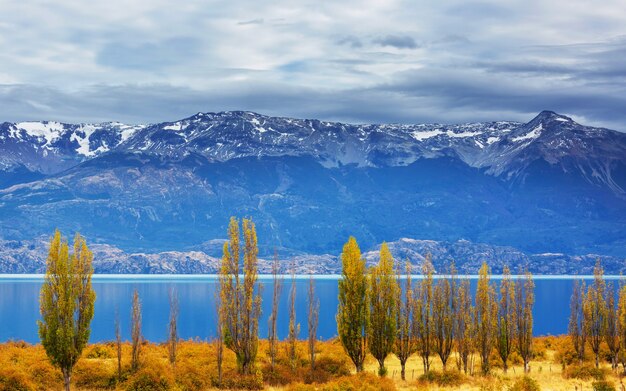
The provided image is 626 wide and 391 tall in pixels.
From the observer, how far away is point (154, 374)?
4659 cm

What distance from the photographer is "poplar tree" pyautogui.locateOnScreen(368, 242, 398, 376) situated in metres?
52.5

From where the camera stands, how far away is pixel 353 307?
5234cm

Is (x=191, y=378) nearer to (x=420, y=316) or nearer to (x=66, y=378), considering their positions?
(x=66, y=378)

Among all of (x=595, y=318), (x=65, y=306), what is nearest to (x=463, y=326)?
(x=595, y=318)

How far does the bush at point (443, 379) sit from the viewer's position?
165 ft

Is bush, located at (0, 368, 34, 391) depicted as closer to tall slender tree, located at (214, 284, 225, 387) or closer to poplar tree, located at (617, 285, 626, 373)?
tall slender tree, located at (214, 284, 225, 387)

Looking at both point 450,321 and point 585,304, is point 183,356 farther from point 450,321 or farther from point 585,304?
point 585,304

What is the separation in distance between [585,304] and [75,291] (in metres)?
35.8

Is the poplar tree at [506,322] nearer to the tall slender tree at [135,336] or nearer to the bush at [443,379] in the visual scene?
the bush at [443,379]

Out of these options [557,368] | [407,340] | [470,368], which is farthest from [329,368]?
[557,368]

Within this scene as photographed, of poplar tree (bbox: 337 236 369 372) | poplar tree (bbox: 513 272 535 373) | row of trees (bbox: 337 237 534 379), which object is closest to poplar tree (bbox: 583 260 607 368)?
poplar tree (bbox: 513 272 535 373)

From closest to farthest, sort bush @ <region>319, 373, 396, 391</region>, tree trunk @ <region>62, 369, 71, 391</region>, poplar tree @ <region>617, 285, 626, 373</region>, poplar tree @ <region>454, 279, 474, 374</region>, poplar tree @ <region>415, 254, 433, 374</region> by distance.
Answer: bush @ <region>319, 373, 396, 391</region>
tree trunk @ <region>62, 369, 71, 391</region>
poplar tree @ <region>415, 254, 433, 374</region>
poplar tree @ <region>454, 279, 474, 374</region>
poplar tree @ <region>617, 285, 626, 373</region>

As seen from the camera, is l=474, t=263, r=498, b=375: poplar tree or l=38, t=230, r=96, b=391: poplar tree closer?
l=38, t=230, r=96, b=391: poplar tree

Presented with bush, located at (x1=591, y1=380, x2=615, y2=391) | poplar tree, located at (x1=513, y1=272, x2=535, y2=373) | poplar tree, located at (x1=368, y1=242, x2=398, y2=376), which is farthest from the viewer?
poplar tree, located at (x1=513, y1=272, x2=535, y2=373)
